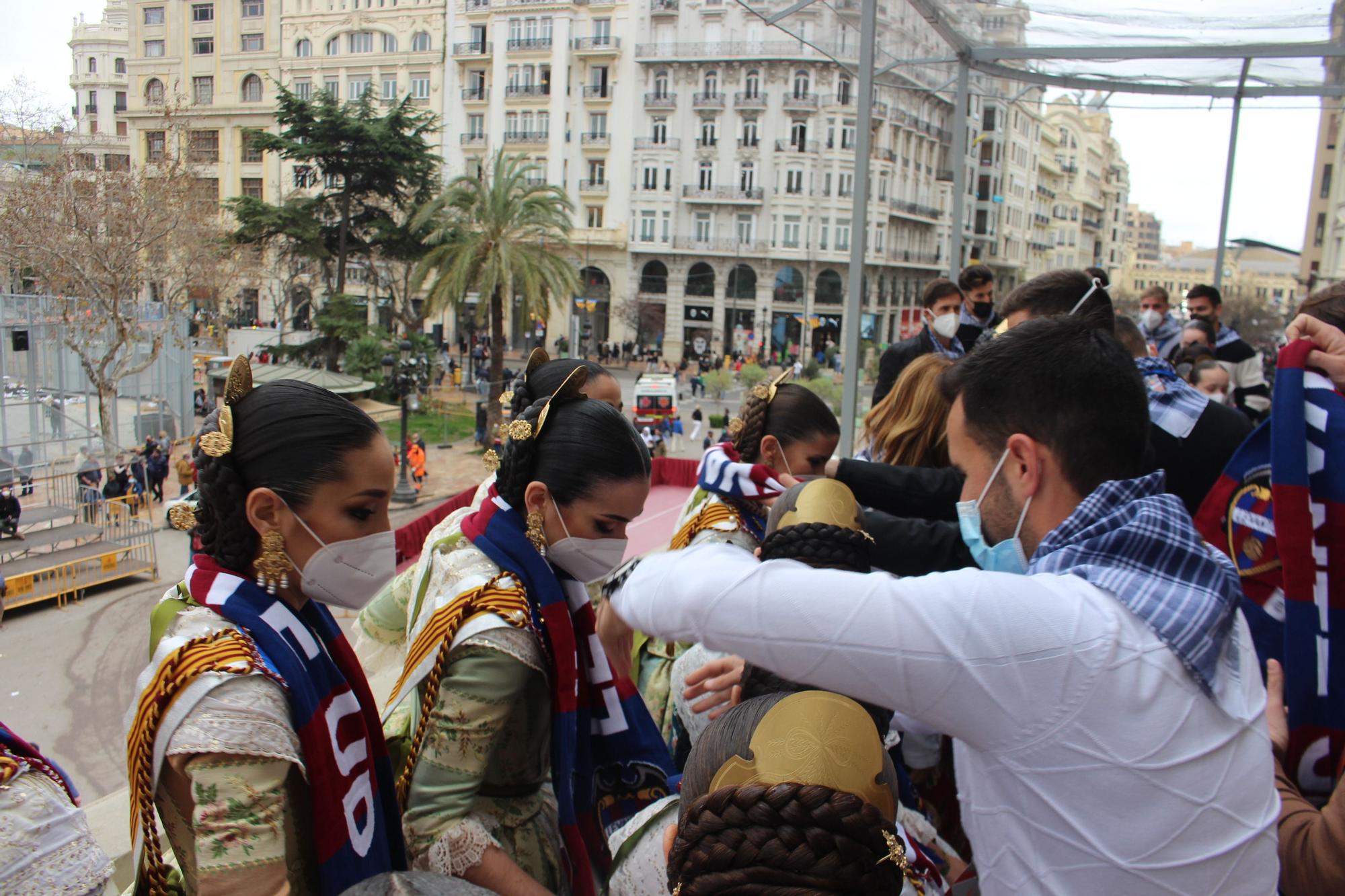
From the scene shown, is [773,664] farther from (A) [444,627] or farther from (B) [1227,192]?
(B) [1227,192]

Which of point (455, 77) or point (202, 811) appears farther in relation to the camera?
point (455, 77)

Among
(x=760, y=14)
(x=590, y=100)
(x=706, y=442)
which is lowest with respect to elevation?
(x=706, y=442)

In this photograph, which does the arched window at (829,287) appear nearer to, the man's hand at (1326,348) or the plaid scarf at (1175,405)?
the plaid scarf at (1175,405)

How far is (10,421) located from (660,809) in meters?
22.0

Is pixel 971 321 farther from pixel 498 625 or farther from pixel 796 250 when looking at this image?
pixel 796 250

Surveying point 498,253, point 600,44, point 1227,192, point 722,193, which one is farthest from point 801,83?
point 1227,192

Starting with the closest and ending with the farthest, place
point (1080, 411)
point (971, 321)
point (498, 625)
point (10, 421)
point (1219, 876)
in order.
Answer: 1. point (1219, 876)
2. point (1080, 411)
3. point (498, 625)
4. point (971, 321)
5. point (10, 421)

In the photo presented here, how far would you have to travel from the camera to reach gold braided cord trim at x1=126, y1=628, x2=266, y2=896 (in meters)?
1.62

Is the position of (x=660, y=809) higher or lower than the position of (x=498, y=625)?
lower

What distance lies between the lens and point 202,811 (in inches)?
60.6

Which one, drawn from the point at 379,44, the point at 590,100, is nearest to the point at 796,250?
the point at 590,100

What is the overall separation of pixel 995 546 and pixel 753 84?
4385 centimetres

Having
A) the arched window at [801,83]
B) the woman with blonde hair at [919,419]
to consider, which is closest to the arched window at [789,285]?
the arched window at [801,83]

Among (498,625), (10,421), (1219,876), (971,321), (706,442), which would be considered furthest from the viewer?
(706,442)
